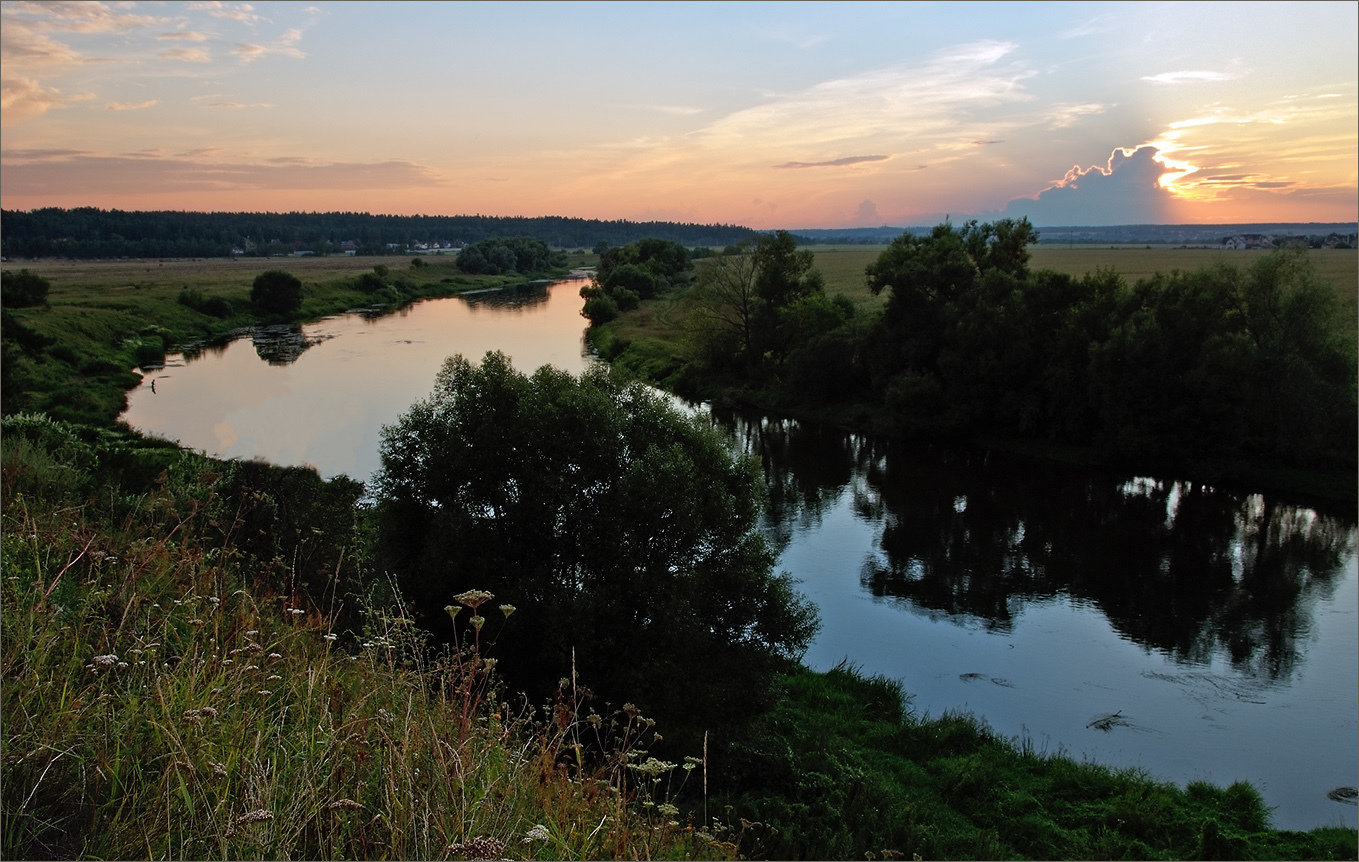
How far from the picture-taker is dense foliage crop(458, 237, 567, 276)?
367 ft

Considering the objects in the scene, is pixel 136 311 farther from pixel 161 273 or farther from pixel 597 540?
pixel 597 540

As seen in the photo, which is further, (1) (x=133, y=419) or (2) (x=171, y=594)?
(1) (x=133, y=419)

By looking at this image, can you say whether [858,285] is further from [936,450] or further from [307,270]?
[307,270]

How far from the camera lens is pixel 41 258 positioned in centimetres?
9019

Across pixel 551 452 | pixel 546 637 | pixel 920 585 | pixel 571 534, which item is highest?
pixel 551 452

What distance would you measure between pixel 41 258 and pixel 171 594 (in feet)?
352

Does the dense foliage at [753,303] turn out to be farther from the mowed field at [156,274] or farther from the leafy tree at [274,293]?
the mowed field at [156,274]

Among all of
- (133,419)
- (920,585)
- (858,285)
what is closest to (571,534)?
(920,585)

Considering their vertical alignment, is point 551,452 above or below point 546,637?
above

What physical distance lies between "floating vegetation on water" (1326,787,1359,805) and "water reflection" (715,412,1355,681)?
335 cm

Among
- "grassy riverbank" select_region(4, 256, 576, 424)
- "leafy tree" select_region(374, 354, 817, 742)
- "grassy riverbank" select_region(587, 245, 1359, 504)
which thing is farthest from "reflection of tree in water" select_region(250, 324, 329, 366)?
"leafy tree" select_region(374, 354, 817, 742)

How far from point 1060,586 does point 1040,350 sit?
14897mm

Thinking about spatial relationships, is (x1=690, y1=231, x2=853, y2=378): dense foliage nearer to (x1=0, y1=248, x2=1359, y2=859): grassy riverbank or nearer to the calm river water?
the calm river water

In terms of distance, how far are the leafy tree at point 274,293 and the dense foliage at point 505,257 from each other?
4690cm
